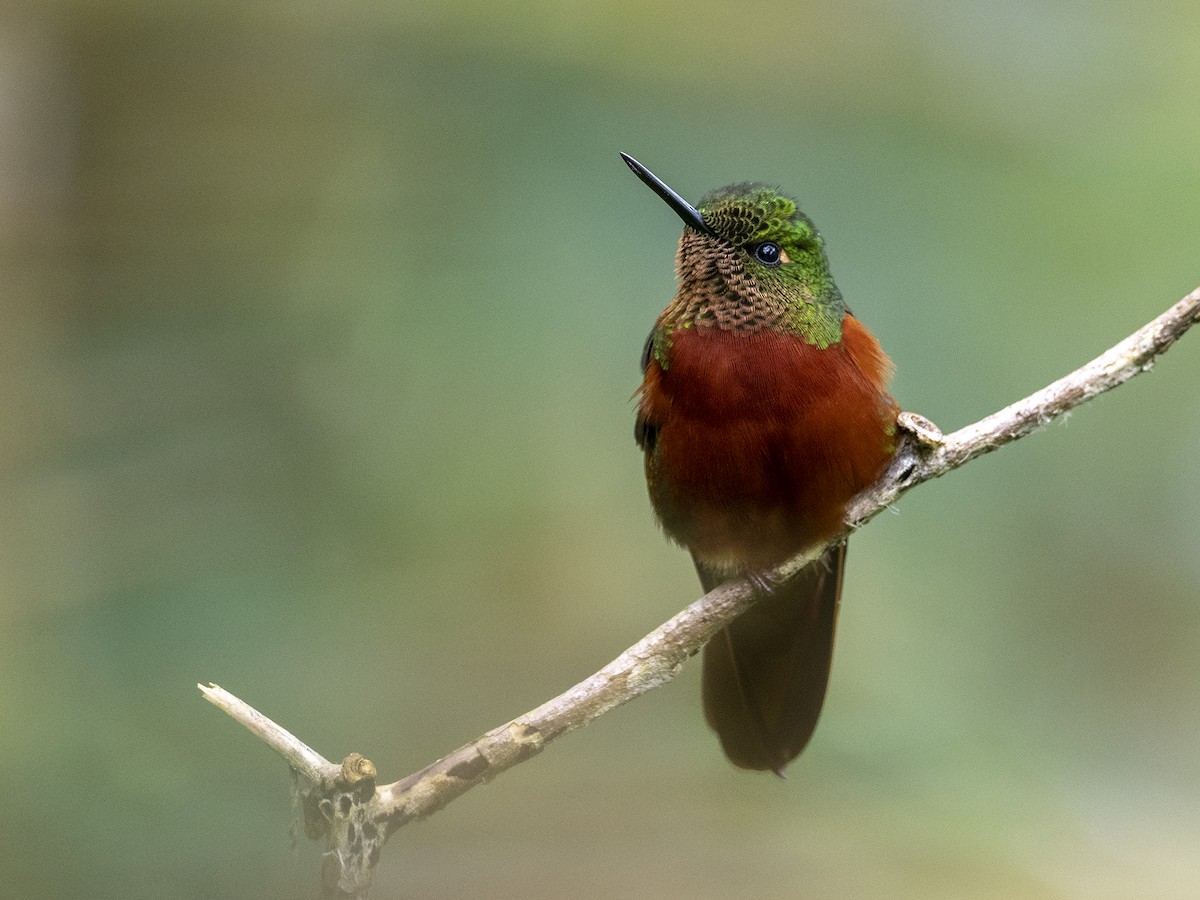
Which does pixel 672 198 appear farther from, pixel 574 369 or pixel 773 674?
pixel 574 369

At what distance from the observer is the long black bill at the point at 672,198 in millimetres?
1940

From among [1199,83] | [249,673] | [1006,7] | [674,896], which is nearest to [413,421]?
[249,673]

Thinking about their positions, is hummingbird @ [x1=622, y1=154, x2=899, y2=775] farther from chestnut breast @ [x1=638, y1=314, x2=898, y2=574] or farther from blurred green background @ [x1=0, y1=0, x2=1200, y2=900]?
blurred green background @ [x1=0, y1=0, x2=1200, y2=900]

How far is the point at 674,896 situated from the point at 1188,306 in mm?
1676

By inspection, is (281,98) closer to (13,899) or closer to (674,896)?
(13,899)

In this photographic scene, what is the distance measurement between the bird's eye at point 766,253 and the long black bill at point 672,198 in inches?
3.8

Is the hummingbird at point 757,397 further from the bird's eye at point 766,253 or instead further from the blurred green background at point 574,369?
the blurred green background at point 574,369

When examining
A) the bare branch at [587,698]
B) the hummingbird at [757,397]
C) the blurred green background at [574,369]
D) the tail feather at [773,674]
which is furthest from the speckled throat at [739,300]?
the blurred green background at [574,369]

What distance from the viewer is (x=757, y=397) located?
1958mm

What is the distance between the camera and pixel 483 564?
10.6 ft

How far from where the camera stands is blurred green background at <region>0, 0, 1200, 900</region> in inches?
117

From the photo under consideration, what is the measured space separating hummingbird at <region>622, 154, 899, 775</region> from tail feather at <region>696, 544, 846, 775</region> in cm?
8

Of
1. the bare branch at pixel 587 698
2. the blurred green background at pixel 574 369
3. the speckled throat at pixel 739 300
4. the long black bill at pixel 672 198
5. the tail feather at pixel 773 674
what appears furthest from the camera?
the blurred green background at pixel 574 369

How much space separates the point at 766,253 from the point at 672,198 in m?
0.23
